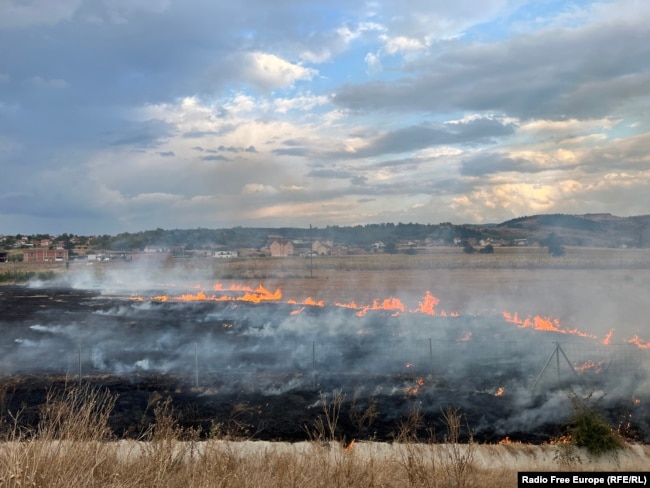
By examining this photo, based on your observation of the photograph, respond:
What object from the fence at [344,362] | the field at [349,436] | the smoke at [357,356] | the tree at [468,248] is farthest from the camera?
the tree at [468,248]

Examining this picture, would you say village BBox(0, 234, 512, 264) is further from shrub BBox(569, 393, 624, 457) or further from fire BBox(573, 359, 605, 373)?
shrub BBox(569, 393, 624, 457)

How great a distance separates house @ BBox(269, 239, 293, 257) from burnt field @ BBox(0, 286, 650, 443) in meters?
76.6

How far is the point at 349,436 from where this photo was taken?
442 inches

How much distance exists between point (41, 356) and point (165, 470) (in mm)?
16027

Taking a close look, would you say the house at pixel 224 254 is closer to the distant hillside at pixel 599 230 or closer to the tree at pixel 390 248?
the tree at pixel 390 248

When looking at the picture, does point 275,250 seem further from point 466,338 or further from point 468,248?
point 466,338

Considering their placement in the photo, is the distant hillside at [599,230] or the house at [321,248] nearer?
the distant hillside at [599,230]

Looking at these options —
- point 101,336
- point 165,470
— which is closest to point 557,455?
point 165,470

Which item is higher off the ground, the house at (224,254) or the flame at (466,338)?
the house at (224,254)

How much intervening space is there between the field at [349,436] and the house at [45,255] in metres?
31.5

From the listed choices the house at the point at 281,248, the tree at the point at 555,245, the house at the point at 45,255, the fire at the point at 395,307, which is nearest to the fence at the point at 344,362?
the fire at the point at 395,307

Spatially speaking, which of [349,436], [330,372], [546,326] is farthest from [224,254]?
[349,436]

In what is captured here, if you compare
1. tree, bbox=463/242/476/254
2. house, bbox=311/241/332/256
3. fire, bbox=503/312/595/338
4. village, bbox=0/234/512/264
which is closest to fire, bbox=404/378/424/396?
fire, bbox=503/312/595/338

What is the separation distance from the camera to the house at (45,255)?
9862cm
